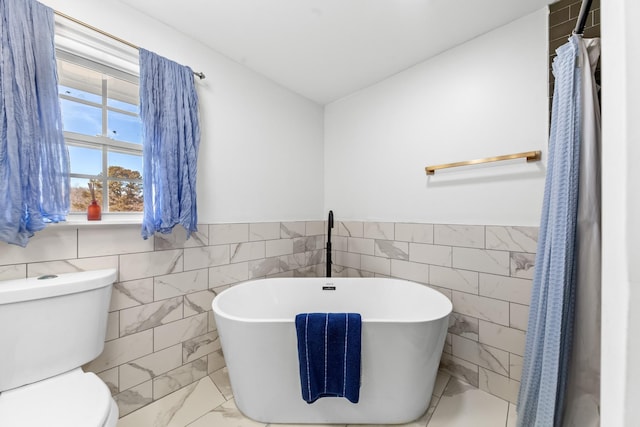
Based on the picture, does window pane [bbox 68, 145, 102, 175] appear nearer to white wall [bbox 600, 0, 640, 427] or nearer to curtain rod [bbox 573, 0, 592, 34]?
white wall [bbox 600, 0, 640, 427]

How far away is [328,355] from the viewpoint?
54.4 inches

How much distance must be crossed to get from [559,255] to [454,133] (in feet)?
3.57

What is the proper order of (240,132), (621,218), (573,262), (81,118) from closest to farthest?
(621,218) → (573,262) → (81,118) → (240,132)

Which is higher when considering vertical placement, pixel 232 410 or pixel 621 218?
pixel 621 218

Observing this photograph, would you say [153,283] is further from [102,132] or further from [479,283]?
[479,283]

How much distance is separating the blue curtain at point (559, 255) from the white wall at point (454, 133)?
1.36ft

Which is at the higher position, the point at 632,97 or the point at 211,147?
the point at 211,147

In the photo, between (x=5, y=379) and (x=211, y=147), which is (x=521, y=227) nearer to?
(x=211, y=147)

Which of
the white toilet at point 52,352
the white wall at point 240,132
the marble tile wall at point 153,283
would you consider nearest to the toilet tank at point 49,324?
the white toilet at point 52,352

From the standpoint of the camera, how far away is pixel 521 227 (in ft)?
5.36

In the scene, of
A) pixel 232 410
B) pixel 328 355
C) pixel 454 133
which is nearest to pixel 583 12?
pixel 454 133

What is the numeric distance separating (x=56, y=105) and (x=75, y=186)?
0.42 m

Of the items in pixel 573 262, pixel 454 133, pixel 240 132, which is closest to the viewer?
pixel 573 262

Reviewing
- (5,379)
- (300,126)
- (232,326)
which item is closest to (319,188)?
(300,126)
